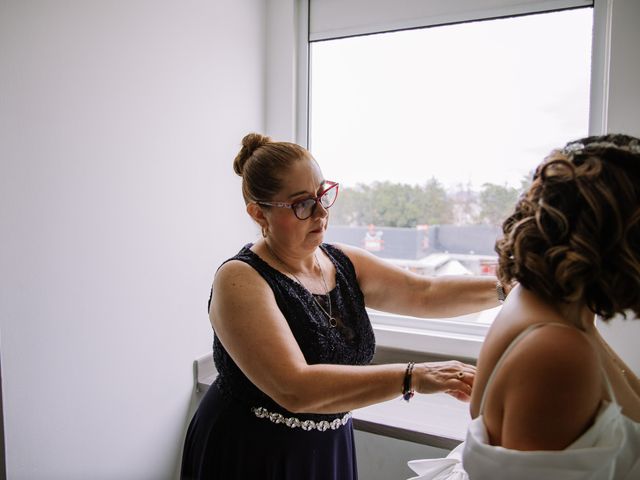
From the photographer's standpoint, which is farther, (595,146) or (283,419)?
(283,419)

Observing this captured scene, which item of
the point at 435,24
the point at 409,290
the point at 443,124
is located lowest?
the point at 409,290

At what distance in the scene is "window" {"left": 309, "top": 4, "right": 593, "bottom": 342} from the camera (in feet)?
5.93

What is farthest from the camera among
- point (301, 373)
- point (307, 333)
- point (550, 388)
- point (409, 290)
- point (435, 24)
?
point (435, 24)

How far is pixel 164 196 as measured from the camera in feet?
5.46

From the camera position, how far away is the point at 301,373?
A: 0.97 meters

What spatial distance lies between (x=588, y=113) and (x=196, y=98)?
1.45 m

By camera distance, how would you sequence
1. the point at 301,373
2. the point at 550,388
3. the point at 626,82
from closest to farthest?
the point at 550,388 < the point at 301,373 < the point at 626,82

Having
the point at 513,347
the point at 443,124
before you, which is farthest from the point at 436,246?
the point at 513,347

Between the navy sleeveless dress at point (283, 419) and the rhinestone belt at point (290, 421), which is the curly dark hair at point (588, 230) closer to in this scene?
the navy sleeveless dress at point (283, 419)

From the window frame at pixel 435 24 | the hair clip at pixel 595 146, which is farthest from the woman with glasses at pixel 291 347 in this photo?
the window frame at pixel 435 24

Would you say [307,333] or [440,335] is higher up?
[307,333]

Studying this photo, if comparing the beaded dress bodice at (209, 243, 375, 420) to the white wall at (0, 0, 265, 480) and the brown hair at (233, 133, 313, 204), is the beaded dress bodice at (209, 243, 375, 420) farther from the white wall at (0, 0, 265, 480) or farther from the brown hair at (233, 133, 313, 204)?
the white wall at (0, 0, 265, 480)

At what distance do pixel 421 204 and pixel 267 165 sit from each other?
105cm

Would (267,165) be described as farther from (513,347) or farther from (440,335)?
(440,335)
